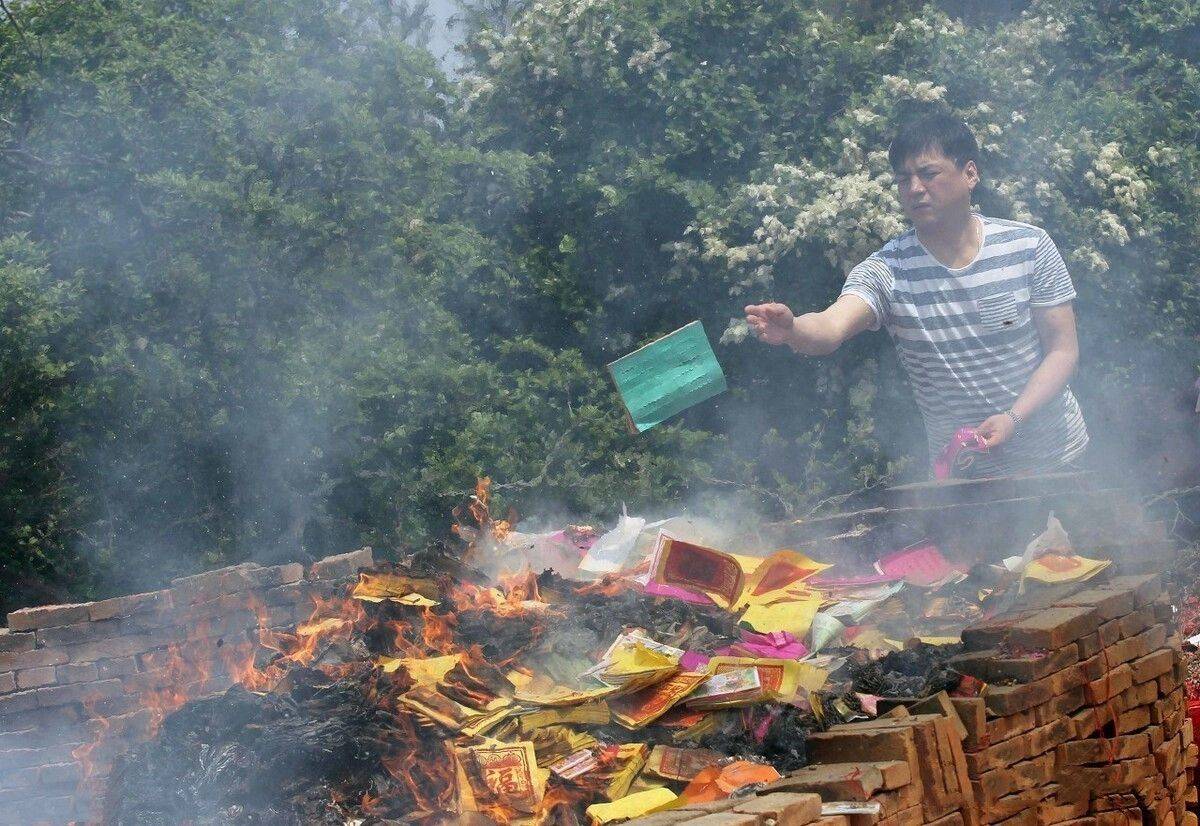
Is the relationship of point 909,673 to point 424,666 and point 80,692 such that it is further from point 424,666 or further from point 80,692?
point 80,692

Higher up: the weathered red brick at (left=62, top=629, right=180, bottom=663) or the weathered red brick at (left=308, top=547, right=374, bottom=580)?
the weathered red brick at (left=308, top=547, right=374, bottom=580)

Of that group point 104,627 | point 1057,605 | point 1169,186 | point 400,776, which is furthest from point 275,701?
point 1169,186

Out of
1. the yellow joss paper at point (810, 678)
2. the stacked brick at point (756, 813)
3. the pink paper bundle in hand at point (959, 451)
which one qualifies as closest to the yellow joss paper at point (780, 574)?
the pink paper bundle in hand at point (959, 451)

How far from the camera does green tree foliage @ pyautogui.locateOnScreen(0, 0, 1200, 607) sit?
7625mm

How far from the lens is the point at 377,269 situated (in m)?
8.36

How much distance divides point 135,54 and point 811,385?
4.56m

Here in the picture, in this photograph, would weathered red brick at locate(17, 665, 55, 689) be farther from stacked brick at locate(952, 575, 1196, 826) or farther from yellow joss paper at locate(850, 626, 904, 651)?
stacked brick at locate(952, 575, 1196, 826)

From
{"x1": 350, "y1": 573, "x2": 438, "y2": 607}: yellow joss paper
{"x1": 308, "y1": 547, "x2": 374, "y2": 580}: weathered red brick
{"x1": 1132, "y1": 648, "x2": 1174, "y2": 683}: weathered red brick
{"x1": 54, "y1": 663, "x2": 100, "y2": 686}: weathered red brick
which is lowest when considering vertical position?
{"x1": 1132, "y1": 648, "x2": 1174, "y2": 683}: weathered red brick

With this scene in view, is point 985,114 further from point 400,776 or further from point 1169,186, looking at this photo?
point 400,776

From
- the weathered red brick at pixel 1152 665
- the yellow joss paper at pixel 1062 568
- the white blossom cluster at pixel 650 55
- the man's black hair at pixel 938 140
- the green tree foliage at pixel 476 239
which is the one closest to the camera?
the weathered red brick at pixel 1152 665

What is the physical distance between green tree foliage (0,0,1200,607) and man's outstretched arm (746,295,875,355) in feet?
8.80

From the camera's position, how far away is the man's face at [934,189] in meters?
5.60

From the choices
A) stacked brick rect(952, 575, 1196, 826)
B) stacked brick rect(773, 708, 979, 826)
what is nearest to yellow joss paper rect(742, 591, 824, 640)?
stacked brick rect(952, 575, 1196, 826)

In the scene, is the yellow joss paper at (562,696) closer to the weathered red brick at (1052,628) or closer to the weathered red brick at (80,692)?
the weathered red brick at (1052,628)
